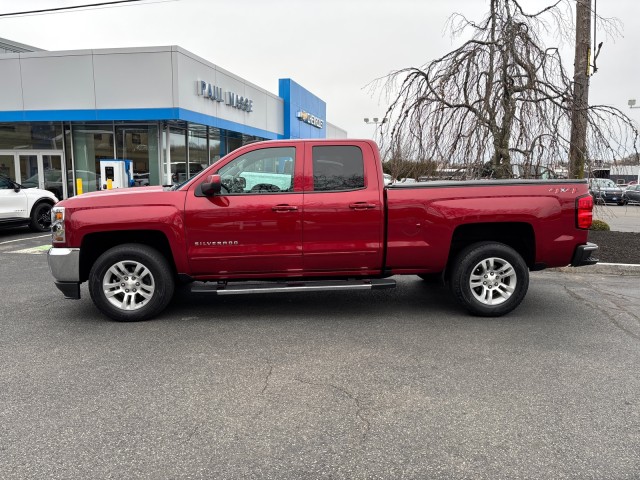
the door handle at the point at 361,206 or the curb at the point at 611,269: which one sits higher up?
the door handle at the point at 361,206

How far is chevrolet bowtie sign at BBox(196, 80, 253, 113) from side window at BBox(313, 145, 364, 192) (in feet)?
49.1

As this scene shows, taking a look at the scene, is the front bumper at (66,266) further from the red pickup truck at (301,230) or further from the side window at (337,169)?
the side window at (337,169)

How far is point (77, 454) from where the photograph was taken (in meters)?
2.92

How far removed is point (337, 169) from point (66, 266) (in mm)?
3046

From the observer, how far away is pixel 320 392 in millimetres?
3736

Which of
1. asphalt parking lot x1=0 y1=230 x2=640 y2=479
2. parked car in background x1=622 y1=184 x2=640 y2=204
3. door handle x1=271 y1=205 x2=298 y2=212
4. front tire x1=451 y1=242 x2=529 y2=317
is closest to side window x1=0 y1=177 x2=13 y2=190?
asphalt parking lot x1=0 y1=230 x2=640 y2=479

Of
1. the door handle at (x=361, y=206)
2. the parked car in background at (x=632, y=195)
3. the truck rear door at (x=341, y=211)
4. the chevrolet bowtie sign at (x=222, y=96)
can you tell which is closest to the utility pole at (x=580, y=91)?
the truck rear door at (x=341, y=211)

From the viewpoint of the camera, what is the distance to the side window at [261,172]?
5488mm

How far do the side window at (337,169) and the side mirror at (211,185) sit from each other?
3.38ft

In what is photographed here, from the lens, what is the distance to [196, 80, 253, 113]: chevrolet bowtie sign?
19266 mm

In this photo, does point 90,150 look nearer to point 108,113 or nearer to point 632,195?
point 108,113

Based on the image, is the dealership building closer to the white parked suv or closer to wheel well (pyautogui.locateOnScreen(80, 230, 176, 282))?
the white parked suv

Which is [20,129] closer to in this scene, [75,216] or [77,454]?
[75,216]

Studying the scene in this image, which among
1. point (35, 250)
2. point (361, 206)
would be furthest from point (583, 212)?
point (35, 250)
